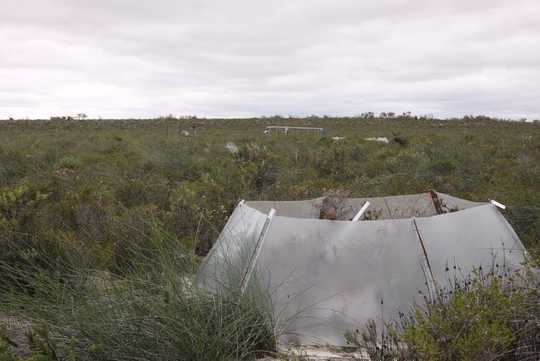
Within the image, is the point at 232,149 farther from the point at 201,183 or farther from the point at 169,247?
the point at 169,247

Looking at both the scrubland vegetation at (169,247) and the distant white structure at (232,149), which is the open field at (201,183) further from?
the distant white structure at (232,149)

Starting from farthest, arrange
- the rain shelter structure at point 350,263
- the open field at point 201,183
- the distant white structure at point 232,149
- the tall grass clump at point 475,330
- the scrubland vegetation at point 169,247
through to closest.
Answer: the distant white structure at point 232,149
the open field at point 201,183
the rain shelter structure at point 350,263
the scrubland vegetation at point 169,247
the tall grass clump at point 475,330

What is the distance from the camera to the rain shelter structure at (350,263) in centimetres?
373

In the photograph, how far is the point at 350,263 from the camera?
395cm

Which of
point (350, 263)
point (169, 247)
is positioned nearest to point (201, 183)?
point (169, 247)

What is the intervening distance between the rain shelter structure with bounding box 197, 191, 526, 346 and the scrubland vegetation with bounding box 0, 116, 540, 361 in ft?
0.79

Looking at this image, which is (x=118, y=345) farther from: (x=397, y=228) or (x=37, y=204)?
(x=37, y=204)

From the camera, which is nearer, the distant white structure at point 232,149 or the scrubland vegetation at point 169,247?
the scrubland vegetation at point 169,247

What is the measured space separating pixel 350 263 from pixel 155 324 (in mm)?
1497

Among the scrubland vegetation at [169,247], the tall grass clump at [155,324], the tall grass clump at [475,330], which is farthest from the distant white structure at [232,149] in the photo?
the tall grass clump at [475,330]

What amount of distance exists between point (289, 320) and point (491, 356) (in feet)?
4.60

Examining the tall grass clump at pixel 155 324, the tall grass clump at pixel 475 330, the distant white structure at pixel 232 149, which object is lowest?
the tall grass clump at pixel 155 324

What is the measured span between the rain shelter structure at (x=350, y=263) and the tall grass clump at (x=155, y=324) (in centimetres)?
24

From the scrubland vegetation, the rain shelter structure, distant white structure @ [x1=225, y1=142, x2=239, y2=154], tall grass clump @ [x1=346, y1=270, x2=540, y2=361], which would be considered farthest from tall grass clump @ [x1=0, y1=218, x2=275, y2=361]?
distant white structure @ [x1=225, y1=142, x2=239, y2=154]
